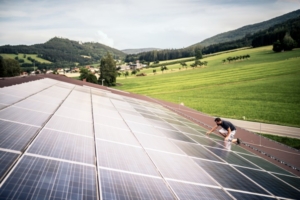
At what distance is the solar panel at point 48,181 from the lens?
339 cm

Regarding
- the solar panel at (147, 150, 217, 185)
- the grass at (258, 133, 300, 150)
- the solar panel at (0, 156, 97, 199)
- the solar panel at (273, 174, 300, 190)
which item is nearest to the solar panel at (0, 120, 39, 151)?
the solar panel at (0, 156, 97, 199)

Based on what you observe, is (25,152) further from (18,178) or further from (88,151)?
(88,151)

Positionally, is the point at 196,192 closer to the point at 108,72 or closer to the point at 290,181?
the point at 290,181

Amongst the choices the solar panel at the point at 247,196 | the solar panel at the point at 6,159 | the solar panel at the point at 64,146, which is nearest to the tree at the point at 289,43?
the solar panel at the point at 247,196

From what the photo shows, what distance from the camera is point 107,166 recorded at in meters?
5.33

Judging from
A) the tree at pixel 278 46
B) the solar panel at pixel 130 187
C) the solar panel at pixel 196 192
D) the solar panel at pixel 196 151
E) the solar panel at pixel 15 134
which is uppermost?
the tree at pixel 278 46

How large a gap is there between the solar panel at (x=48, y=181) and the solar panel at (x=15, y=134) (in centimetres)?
78

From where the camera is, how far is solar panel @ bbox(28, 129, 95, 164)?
17.0ft

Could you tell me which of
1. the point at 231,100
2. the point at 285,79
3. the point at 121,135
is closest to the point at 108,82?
the point at 231,100

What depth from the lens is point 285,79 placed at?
2362 inches

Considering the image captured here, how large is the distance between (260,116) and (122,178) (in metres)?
35.5

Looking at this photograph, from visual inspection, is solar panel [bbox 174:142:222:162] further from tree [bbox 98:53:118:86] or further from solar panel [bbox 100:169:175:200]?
tree [bbox 98:53:118:86]

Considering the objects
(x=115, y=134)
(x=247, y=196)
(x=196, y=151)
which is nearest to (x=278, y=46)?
(x=196, y=151)

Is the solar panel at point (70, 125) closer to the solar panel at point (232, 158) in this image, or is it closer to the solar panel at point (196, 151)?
the solar panel at point (196, 151)
